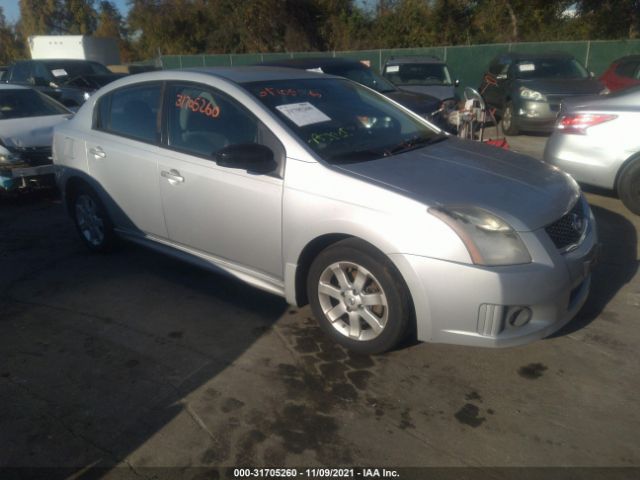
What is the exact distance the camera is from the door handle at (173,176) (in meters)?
3.88

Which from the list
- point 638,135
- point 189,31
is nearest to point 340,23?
point 189,31

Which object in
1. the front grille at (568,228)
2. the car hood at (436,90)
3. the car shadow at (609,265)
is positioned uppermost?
the car hood at (436,90)

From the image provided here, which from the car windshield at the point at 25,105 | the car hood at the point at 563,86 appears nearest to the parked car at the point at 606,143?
the car hood at the point at 563,86

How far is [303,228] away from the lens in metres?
3.28

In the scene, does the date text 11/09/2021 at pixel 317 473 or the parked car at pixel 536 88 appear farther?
the parked car at pixel 536 88

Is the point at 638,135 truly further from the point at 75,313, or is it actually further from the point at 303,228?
the point at 75,313

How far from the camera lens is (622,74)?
10.6 meters

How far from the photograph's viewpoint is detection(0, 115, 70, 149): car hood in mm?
6887

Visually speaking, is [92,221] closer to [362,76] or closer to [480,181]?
[480,181]

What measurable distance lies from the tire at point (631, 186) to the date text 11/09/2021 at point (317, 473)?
441cm

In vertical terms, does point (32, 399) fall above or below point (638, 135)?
below

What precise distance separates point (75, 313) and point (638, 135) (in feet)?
17.5

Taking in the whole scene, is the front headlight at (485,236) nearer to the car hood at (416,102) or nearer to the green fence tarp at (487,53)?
the car hood at (416,102)

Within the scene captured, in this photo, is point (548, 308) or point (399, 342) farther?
point (399, 342)
